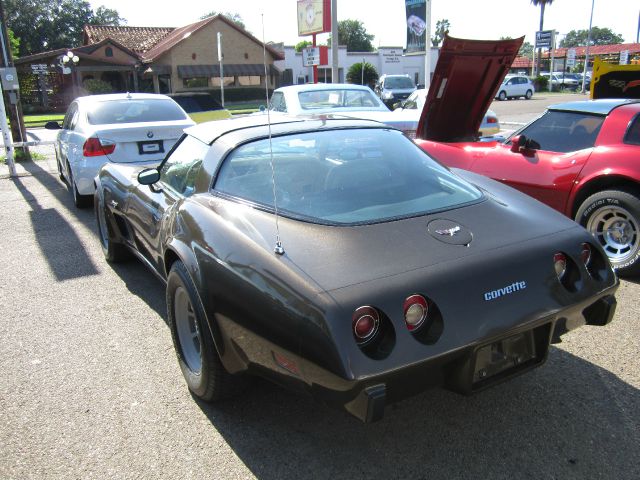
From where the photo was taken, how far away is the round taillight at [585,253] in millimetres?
2686

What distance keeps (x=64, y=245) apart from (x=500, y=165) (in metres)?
4.80

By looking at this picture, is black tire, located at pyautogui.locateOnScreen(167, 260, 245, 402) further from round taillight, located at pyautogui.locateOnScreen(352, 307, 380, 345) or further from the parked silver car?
the parked silver car

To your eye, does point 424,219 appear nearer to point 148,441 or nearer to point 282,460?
point 282,460

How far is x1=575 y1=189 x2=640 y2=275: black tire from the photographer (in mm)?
4441

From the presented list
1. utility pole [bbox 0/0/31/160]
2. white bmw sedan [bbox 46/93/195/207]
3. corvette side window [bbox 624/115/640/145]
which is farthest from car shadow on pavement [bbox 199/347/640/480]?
utility pole [bbox 0/0/31/160]

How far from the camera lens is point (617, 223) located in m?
4.61

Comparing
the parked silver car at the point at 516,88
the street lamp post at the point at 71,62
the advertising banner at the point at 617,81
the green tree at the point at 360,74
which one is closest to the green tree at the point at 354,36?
the green tree at the point at 360,74

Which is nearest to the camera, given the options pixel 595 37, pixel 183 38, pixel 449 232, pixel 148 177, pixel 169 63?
pixel 449 232

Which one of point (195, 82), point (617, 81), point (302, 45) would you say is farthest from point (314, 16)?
point (302, 45)

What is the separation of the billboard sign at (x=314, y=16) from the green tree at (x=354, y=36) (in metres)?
70.0

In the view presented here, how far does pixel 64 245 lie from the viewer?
614cm

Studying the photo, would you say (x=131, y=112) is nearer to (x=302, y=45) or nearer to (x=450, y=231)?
(x=450, y=231)

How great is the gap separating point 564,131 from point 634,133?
63 cm

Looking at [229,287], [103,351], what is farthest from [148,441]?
[103,351]
